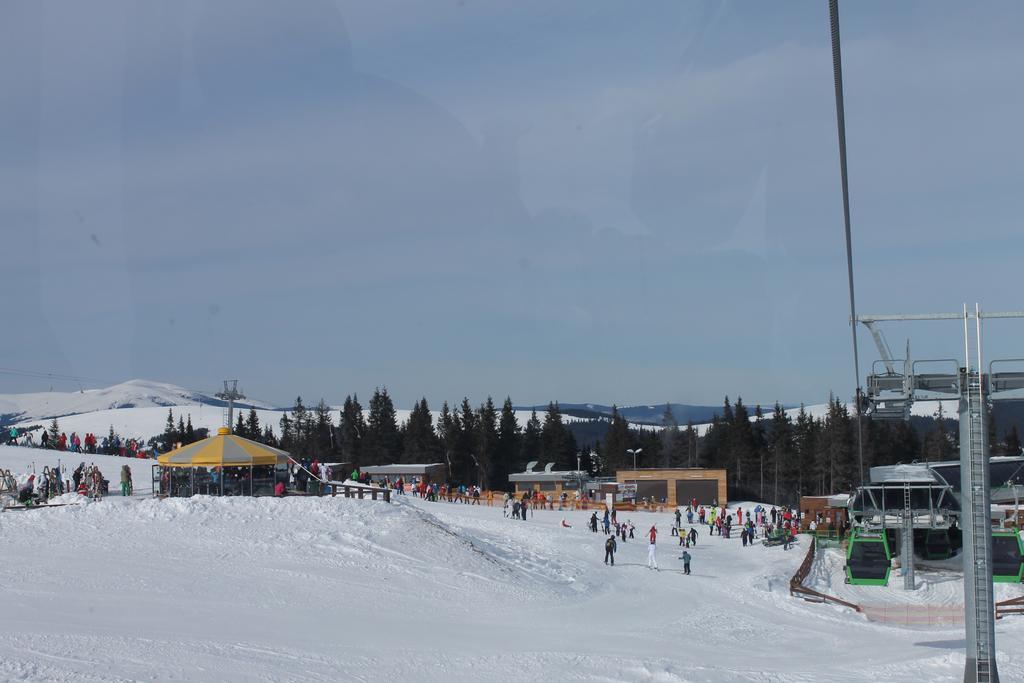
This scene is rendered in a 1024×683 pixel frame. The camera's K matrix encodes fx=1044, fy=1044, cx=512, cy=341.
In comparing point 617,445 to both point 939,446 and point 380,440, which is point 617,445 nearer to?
point 380,440

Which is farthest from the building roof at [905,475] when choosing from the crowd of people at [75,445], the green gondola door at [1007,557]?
the crowd of people at [75,445]

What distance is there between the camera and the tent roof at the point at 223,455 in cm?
3522

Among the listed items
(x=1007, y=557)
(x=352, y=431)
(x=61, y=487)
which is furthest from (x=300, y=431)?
(x=1007, y=557)

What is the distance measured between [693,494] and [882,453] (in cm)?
4964

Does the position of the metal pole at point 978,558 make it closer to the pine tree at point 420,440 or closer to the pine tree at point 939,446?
the pine tree at point 420,440

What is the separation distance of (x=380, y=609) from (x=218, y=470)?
1236 centimetres

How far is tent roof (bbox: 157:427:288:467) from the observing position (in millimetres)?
35219

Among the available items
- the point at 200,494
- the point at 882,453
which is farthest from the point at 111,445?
the point at 882,453

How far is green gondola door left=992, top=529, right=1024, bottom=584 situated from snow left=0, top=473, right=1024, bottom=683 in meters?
7.07

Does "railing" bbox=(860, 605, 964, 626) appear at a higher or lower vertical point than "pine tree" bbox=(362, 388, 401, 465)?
lower

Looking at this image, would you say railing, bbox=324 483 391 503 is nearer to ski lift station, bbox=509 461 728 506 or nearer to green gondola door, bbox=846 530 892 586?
green gondola door, bbox=846 530 892 586

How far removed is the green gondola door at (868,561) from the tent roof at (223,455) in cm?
2082

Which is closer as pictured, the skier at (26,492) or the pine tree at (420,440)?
the skier at (26,492)

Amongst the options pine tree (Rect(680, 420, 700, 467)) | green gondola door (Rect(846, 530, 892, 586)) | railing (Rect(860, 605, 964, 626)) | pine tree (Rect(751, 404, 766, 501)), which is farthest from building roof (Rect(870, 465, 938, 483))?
pine tree (Rect(680, 420, 700, 467))
